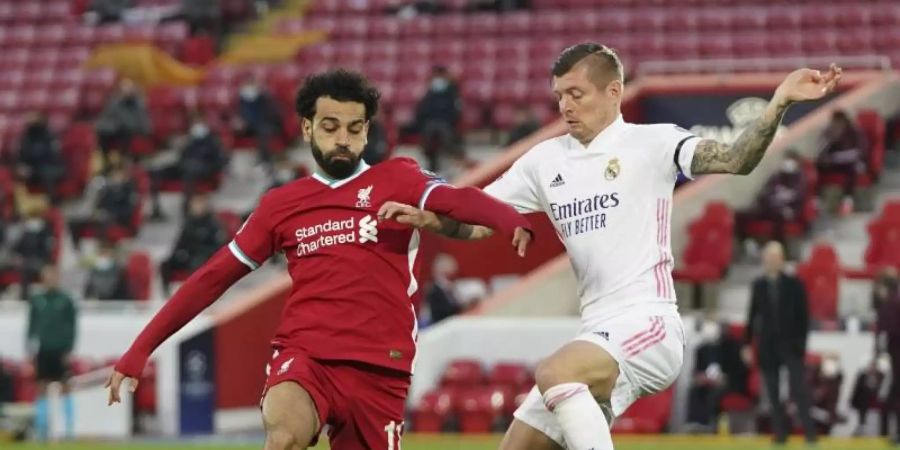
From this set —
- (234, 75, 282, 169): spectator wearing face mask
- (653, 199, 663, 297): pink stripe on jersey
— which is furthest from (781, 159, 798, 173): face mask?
(653, 199, 663, 297): pink stripe on jersey

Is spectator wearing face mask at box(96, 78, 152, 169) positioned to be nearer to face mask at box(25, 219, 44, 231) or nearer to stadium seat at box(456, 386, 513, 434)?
face mask at box(25, 219, 44, 231)

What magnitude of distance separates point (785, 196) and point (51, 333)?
305 inches

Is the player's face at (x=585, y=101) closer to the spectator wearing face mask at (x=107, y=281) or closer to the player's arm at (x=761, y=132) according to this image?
the player's arm at (x=761, y=132)

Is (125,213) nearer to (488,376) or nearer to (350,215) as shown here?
(488,376)

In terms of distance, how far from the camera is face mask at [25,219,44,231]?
74.0ft

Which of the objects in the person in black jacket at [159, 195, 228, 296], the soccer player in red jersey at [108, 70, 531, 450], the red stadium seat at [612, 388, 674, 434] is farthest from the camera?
the person in black jacket at [159, 195, 228, 296]

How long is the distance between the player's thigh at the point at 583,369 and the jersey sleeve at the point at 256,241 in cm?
114

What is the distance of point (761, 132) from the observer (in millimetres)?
6941

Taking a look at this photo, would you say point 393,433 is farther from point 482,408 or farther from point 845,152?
point 845,152

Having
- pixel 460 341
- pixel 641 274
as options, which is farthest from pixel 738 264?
pixel 641 274

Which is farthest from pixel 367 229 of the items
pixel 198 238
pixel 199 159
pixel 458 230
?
pixel 199 159

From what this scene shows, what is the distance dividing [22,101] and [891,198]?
12811mm

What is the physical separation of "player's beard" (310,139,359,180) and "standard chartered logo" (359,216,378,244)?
20 centimetres

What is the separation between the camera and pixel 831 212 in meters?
21.0
